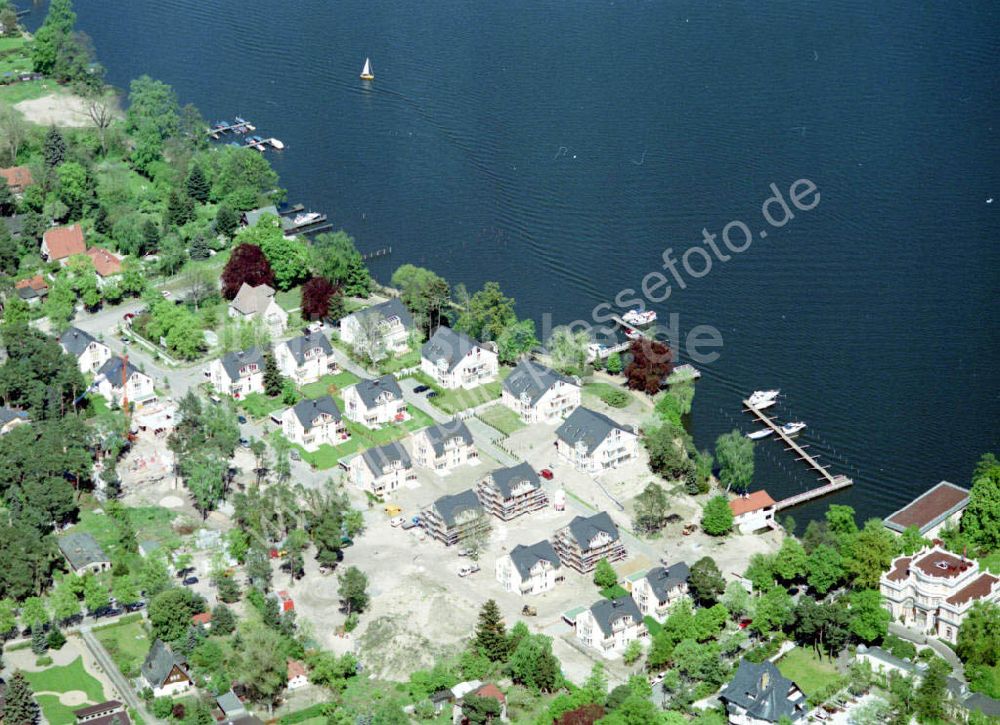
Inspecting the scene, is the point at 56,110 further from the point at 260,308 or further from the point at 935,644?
the point at 935,644

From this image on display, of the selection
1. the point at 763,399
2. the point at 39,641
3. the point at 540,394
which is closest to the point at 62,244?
the point at 540,394

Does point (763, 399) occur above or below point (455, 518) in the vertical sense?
above

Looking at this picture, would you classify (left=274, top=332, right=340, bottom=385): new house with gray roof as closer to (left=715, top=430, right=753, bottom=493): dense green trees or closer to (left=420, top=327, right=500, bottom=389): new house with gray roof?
(left=420, top=327, right=500, bottom=389): new house with gray roof

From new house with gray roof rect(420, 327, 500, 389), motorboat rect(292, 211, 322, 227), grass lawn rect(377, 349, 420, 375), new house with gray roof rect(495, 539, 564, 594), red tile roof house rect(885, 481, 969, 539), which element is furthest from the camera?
motorboat rect(292, 211, 322, 227)

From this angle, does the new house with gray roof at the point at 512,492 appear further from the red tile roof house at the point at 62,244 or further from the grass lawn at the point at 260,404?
the red tile roof house at the point at 62,244

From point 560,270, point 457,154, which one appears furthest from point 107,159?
point 560,270

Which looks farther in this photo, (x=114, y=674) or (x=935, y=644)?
(x=935, y=644)

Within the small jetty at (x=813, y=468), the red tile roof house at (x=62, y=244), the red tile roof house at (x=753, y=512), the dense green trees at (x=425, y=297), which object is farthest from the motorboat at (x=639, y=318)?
the red tile roof house at (x=62, y=244)

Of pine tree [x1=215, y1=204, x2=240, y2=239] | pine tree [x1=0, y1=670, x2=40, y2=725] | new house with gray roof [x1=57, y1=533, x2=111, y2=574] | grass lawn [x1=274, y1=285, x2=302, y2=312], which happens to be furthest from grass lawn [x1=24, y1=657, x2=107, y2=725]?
pine tree [x1=215, y1=204, x2=240, y2=239]
